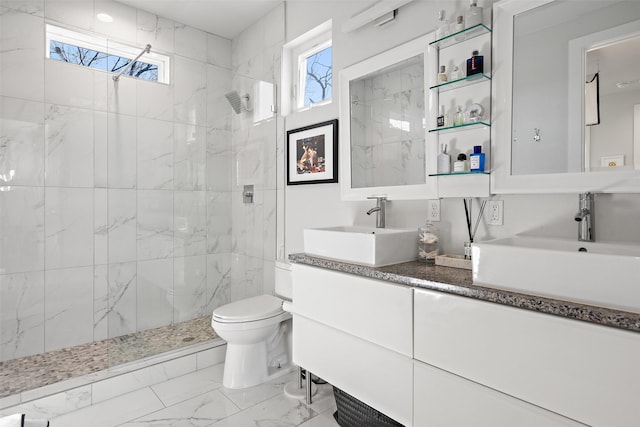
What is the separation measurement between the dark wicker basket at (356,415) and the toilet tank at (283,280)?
2.51 feet

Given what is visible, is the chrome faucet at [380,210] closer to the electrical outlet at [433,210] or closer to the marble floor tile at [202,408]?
the electrical outlet at [433,210]

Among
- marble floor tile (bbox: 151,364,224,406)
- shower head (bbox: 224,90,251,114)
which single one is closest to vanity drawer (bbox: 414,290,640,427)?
marble floor tile (bbox: 151,364,224,406)

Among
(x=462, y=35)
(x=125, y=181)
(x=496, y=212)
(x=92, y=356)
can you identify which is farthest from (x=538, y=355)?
(x=125, y=181)

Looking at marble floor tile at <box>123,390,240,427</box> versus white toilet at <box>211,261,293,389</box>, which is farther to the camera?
white toilet at <box>211,261,293,389</box>

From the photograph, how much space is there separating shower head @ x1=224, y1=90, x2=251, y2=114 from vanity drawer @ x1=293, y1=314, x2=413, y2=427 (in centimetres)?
187

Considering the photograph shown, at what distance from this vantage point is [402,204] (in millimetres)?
1998

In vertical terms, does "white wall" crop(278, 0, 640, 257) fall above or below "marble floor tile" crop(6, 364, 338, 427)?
above

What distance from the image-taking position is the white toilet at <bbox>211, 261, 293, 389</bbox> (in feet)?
7.24

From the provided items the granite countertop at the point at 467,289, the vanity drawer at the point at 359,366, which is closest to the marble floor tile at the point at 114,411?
the vanity drawer at the point at 359,366

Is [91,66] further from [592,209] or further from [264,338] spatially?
[592,209]

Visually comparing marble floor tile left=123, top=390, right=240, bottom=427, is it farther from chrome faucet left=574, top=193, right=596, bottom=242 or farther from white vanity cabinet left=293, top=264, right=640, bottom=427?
chrome faucet left=574, top=193, right=596, bottom=242

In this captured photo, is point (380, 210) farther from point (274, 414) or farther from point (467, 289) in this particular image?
point (274, 414)

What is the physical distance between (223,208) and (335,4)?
1.80 meters

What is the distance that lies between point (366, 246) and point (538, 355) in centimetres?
78
